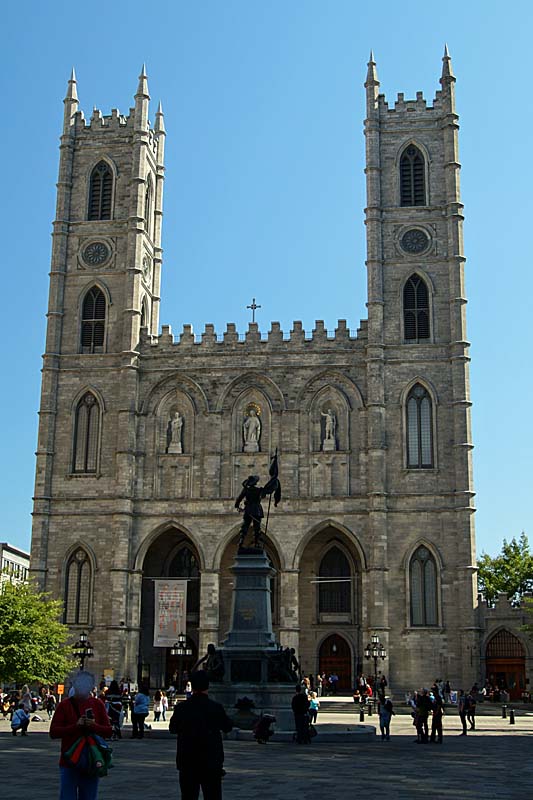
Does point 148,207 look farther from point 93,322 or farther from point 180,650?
point 180,650

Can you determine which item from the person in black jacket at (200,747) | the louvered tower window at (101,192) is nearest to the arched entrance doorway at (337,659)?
the louvered tower window at (101,192)

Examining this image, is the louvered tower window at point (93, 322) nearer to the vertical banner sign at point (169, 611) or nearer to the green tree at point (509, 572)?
the vertical banner sign at point (169, 611)

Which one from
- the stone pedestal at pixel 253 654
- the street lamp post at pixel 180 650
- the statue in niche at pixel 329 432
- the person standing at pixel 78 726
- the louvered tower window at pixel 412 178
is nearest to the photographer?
the person standing at pixel 78 726

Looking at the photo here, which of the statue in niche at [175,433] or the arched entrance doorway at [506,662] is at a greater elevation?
the statue in niche at [175,433]

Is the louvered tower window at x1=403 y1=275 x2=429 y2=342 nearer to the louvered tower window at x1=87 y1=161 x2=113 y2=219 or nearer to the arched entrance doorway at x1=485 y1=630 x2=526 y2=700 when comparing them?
the arched entrance doorway at x1=485 y1=630 x2=526 y2=700

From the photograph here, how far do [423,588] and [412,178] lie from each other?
67.1ft

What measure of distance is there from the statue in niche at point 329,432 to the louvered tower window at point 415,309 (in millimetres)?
5328

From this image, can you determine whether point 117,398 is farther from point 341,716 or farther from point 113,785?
point 113,785

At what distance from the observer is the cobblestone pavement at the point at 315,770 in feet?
44.5

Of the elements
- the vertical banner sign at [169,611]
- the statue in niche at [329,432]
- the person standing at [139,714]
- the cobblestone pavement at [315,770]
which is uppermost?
the statue in niche at [329,432]

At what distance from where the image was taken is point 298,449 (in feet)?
160

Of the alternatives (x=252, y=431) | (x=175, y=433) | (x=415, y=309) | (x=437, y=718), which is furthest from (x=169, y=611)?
(x=437, y=718)

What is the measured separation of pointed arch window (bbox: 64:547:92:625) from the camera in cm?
4831

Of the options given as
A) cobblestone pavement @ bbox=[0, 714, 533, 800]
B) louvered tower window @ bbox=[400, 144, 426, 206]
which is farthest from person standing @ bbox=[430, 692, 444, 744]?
louvered tower window @ bbox=[400, 144, 426, 206]
